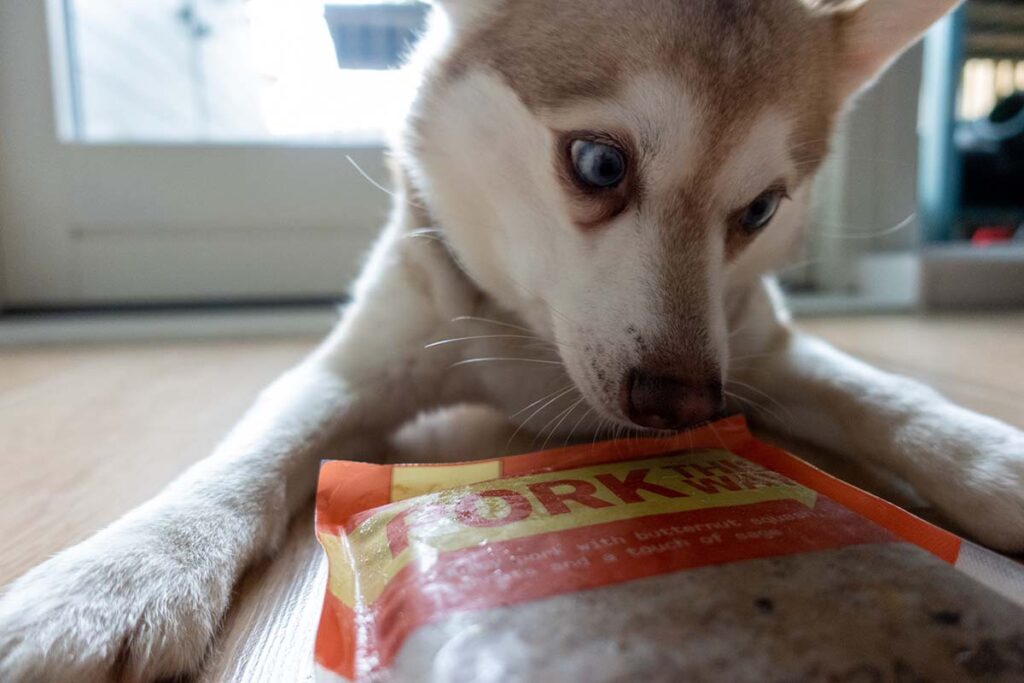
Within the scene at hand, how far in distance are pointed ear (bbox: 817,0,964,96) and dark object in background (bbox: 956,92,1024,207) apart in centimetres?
283

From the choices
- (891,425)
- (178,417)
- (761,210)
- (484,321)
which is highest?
(761,210)

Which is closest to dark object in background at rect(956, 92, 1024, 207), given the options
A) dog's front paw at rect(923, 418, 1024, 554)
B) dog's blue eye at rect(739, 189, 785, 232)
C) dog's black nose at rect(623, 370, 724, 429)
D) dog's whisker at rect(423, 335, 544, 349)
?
dog's blue eye at rect(739, 189, 785, 232)

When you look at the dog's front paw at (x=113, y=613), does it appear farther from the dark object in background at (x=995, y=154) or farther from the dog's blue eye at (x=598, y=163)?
the dark object in background at (x=995, y=154)

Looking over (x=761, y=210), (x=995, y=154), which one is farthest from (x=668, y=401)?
(x=995, y=154)

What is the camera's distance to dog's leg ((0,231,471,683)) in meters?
0.59

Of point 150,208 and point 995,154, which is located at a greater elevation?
point 995,154

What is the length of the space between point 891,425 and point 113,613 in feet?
3.06

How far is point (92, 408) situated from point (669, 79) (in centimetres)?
130

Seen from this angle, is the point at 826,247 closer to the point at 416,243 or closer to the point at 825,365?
the point at 825,365

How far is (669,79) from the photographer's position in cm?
90

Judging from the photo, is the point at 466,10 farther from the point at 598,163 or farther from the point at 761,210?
the point at 761,210

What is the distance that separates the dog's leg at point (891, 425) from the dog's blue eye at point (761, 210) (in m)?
0.24

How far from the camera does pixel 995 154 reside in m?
3.63

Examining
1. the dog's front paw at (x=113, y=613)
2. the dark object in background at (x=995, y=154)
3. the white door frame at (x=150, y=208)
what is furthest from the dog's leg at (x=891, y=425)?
the dark object in background at (x=995, y=154)
